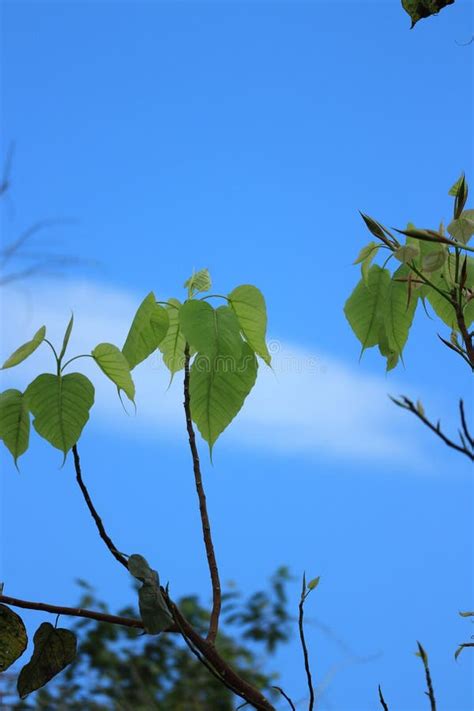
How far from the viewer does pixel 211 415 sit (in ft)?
2.97

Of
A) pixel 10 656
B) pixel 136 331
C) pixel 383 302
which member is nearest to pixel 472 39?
pixel 383 302

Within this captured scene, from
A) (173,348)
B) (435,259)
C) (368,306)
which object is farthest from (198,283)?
(435,259)

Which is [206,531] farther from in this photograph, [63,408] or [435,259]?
[435,259]

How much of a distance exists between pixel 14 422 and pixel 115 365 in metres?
0.13

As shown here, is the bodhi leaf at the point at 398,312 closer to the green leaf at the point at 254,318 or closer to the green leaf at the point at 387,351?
the green leaf at the point at 387,351

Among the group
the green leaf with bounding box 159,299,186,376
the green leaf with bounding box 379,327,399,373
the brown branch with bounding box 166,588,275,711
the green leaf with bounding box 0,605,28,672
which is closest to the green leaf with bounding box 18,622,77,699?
the green leaf with bounding box 0,605,28,672

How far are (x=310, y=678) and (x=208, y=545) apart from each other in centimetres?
17

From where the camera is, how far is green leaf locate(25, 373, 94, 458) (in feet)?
2.83

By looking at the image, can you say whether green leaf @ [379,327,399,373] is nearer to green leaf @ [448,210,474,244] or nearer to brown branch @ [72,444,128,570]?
green leaf @ [448,210,474,244]

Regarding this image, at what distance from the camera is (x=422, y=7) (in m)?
0.79

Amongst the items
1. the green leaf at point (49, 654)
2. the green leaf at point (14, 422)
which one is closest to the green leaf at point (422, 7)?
the green leaf at point (14, 422)

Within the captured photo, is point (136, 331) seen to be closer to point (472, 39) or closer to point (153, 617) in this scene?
point (153, 617)

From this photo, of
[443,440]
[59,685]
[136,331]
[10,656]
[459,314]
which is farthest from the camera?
[59,685]

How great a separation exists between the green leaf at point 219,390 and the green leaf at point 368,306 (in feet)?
0.43
